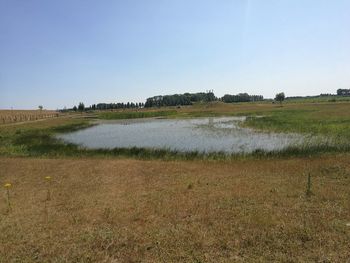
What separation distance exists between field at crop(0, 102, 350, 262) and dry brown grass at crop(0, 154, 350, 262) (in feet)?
0.09

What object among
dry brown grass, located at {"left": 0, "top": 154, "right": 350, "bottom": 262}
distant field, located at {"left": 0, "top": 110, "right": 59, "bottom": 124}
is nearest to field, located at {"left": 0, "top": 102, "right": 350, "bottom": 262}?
dry brown grass, located at {"left": 0, "top": 154, "right": 350, "bottom": 262}

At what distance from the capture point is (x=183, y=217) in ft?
31.2

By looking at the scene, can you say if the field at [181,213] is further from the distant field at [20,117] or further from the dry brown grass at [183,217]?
the distant field at [20,117]

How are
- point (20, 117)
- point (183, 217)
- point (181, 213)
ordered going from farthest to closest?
point (20, 117) < point (181, 213) < point (183, 217)

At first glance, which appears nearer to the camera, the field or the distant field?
the field

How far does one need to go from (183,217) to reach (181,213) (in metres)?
0.33

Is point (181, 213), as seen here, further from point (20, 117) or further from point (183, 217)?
point (20, 117)

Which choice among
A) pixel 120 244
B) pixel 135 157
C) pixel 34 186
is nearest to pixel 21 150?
pixel 135 157

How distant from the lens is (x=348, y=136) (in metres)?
26.6

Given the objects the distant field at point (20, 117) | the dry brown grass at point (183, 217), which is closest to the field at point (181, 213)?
the dry brown grass at point (183, 217)

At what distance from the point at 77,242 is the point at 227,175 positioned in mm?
8731

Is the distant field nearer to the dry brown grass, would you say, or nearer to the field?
the field

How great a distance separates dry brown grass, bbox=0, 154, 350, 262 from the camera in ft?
23.7

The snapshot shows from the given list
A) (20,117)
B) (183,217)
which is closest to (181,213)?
(183,217)
